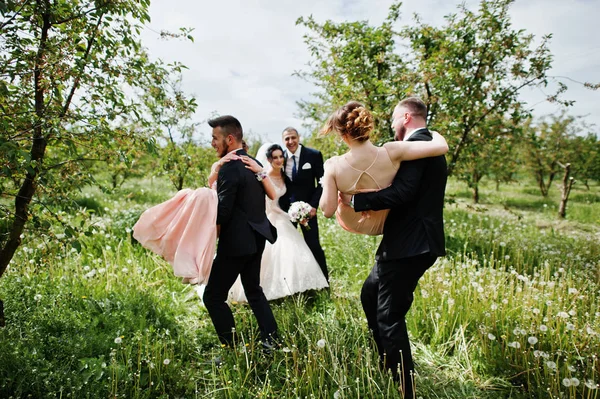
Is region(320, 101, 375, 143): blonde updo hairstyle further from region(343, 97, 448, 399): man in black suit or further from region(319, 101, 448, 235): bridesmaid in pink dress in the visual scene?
region(343, 97, 448, 399): man in black suit

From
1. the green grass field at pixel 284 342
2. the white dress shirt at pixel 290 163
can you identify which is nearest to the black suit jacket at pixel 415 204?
the green grass field at pixel 284 342

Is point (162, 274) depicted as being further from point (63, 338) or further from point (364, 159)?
point (364, 159)

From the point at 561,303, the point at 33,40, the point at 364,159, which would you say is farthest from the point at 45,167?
the point at 561,303

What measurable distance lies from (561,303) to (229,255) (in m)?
3.42

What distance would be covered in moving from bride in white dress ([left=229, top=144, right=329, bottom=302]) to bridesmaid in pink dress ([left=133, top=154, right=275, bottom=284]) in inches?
51.7


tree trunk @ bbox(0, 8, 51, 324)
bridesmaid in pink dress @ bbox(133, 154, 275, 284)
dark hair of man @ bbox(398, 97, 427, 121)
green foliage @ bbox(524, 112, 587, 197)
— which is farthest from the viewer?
green foliage @ bbox(524, 112, 587, 197)

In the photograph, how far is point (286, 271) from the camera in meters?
4.80

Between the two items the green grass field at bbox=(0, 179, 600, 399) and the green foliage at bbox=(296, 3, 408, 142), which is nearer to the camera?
the green grass field at bbox=(0, 179, 600, 399)

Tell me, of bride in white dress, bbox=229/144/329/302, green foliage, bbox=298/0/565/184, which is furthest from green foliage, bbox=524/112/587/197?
bride in white dress, bbox=229/144/329/302

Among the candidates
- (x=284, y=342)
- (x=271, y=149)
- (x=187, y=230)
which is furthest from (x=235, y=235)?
(x=271, y=149)

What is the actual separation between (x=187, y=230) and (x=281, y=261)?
1802 millimetres

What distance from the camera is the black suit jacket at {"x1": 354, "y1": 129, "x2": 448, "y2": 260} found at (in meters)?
2.61

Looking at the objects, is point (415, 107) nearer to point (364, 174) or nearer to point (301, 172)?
point (364, 174)

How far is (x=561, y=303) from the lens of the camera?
4.00 meters
